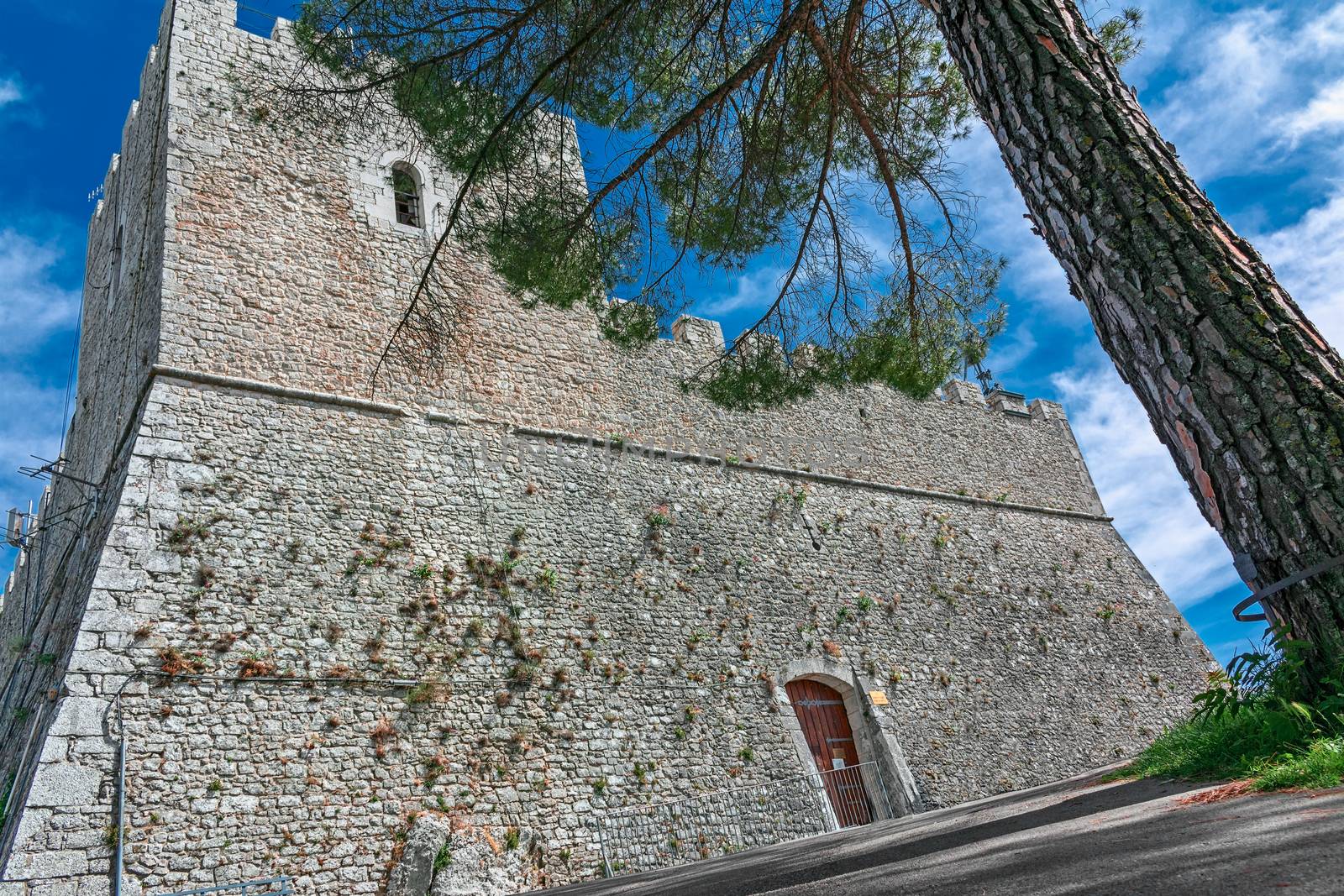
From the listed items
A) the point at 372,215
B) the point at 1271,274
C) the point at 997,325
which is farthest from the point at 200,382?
the point at 1271,274

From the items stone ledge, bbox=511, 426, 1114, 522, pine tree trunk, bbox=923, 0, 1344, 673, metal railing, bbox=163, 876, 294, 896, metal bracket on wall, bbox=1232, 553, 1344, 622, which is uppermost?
stone ledge, bbox=511, 426, 1114, 522

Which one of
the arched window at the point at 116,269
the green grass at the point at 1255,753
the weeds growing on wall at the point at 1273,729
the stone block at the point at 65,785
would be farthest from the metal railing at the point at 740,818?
the arched window at the point at 116,269

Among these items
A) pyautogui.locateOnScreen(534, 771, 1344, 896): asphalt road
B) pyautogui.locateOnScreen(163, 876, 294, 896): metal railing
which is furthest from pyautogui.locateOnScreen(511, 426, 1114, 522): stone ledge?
pyautogui.locateOnScreen(534, 771, 1344, 896): asphalt road

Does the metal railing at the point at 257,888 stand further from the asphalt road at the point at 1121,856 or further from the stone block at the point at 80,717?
the asphalt road at the point at 1121,856

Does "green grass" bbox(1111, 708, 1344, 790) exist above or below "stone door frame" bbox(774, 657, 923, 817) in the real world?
below

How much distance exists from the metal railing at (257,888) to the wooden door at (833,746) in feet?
16.7

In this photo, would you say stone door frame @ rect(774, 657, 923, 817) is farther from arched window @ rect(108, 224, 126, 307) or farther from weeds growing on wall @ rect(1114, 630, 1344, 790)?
arched window @ rect(108, 224, 126, 307)

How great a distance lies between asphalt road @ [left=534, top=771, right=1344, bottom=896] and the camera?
1655 mm

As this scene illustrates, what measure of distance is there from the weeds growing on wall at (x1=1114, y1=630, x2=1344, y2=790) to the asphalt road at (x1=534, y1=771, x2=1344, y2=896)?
106 mm

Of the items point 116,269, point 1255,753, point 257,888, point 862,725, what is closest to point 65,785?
point 257,888

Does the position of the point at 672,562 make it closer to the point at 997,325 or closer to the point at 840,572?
the point at 840,572

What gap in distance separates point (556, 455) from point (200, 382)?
3.45 metres

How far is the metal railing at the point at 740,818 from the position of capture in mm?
7133

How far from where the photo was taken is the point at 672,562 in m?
9.28
